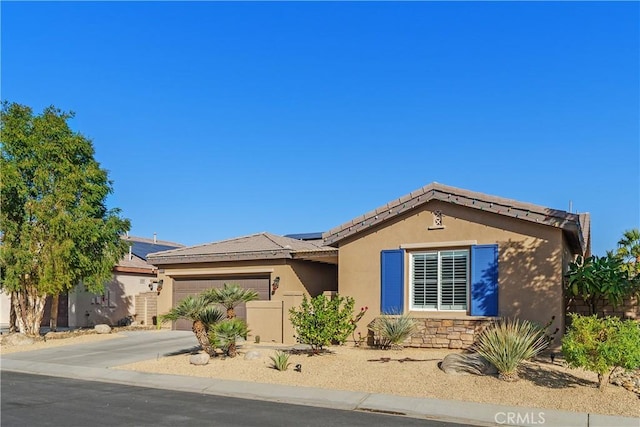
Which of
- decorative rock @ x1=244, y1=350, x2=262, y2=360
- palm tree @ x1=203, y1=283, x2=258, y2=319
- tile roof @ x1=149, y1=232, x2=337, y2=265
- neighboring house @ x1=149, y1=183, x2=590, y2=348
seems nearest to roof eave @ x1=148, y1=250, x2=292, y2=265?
tile roof @ x1=149, y1=232, x2=337, y2=265

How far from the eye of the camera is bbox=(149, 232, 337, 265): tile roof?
20.7 meters

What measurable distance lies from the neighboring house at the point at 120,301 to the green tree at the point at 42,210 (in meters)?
4.80

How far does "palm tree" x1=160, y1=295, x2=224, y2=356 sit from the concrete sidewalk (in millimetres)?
1716

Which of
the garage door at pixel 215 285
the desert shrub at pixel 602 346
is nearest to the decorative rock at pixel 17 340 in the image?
the garage door at pixel 215 285

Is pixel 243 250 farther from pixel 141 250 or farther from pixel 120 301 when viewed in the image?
pixel 141 250

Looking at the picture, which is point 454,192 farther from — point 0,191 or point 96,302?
point 96,302

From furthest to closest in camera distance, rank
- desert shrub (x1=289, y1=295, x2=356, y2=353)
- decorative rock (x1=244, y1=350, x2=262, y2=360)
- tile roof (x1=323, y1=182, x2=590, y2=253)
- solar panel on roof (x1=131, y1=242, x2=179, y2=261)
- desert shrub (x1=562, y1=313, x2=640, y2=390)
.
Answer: solar panel on roof (x1=131, y1=242, x2=179, y2=261), tile roof (x1=323, y1=182, x2=590, y2=253), decorative rock (x1=244, y1=350, x2=262, y2=360), desert shrub (x1=289, y1=295, x2=356, y2=353), desert shrub (x1=562, y1=313, x2=640, y2=390)

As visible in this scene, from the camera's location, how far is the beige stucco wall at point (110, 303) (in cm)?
2789

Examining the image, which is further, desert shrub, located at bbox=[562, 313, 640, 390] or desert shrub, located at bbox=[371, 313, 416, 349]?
desert shrub, located at bbox=[371, 313, 416, 349]

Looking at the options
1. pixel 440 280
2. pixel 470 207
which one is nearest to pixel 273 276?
pixel 440 280

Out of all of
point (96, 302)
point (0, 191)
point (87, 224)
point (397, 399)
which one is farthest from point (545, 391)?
point (96, 302)

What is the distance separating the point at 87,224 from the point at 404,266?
12.8 meters

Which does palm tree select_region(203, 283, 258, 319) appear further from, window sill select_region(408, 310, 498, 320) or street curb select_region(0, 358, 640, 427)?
window sill select_region(408, 310, 498, 320)

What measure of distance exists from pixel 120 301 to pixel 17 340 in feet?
30.0
